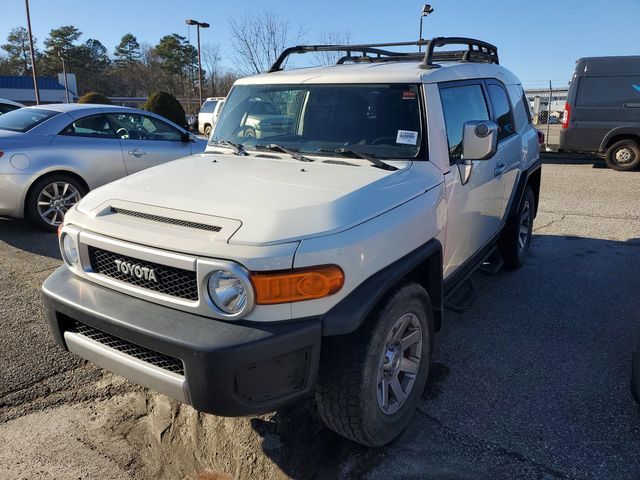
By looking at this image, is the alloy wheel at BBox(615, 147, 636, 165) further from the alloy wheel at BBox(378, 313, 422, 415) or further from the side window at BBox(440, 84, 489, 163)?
the alloy wheel at BBox(378, 313, 422, 415)

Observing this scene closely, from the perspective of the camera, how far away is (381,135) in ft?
10.5

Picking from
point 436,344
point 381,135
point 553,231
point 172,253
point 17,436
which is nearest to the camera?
point 172,253

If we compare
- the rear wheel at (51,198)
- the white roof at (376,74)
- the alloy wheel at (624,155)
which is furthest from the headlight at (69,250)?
the alloy wheel at (624,155)

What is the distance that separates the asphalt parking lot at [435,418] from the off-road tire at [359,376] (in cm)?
26

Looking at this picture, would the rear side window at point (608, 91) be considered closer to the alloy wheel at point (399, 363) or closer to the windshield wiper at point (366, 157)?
the windshield wiper at point (366, 157)

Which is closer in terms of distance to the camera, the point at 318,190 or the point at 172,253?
the point at 172,253

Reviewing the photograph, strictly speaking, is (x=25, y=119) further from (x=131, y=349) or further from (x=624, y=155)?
(x=624, y=155)

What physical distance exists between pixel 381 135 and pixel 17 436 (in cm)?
273

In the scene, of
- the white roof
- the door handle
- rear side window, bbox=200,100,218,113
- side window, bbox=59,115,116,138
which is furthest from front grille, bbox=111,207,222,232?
rear side window, bbox=200,100,218,113

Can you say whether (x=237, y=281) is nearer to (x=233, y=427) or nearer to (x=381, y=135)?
(x=233, y=427)

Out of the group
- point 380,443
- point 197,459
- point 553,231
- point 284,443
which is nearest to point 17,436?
point 197,459

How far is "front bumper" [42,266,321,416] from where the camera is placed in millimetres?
2023

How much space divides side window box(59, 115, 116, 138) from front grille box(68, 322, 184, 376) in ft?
16.3

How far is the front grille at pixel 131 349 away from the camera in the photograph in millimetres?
2229
